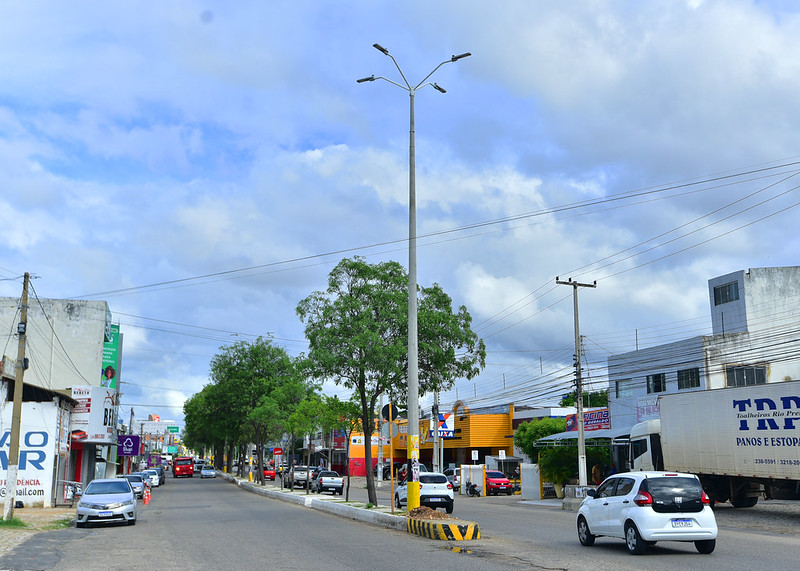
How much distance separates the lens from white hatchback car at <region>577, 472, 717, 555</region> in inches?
557

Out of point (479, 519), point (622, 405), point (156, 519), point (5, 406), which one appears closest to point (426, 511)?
point (479, 519)

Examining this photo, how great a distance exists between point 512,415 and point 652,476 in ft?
179

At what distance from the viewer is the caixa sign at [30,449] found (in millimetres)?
32000

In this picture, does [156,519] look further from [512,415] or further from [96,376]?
[512,415]

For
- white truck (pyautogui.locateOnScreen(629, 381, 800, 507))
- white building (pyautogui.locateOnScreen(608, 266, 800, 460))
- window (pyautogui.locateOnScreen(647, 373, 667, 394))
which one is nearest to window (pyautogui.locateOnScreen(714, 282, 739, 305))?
white building (pyautogui.locateOnScreen(608, 266, 800, 460))

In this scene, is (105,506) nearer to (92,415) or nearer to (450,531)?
(450,531)

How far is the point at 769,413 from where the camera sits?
81.8 feet

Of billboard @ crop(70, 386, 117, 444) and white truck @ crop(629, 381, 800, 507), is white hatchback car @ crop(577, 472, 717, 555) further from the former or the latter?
billboard @ crop(70, 386, 117, 444)

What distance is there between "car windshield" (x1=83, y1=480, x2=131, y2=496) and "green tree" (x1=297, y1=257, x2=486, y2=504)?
736cm

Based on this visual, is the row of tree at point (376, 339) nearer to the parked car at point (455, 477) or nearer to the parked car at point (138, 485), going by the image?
the parked car at point (138, 485)

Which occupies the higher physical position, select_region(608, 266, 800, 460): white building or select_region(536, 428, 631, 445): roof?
select_region(608, 266, 800, 460): white building

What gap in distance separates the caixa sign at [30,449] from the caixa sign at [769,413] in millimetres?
27930

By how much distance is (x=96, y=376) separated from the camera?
2175 inches

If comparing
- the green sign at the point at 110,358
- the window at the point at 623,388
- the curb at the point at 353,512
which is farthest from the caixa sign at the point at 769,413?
the green sign at the point at 110,358
